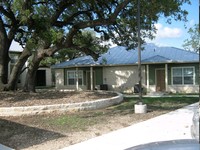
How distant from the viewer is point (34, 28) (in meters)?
14.7

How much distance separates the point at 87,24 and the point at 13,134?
8305 millimetres

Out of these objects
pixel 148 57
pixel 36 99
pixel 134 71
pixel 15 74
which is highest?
pixel 148 57

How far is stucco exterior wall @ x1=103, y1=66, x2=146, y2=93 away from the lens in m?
27.3

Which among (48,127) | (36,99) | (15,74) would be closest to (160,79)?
(15,74)

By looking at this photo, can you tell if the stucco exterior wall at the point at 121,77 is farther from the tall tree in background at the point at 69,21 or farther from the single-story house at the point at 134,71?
the tall tree in background at the point at 69,21

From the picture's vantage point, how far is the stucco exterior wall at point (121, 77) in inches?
1077

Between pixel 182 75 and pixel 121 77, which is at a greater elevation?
pixel 182 75

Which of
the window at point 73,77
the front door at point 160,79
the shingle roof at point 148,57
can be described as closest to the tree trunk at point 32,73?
the shingle roof at point 148,57

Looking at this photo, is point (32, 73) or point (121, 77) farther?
point (121, 77)

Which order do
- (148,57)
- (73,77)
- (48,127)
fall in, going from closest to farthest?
(48,127)
(148,57)
(73,77)

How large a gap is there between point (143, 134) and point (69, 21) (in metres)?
11.3

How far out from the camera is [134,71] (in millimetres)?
27312

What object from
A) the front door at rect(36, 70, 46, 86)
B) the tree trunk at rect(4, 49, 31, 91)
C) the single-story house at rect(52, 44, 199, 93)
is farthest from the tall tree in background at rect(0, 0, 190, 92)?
the front door at rect(36, 70, 46, 86)

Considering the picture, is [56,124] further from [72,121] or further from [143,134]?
[143,134]
